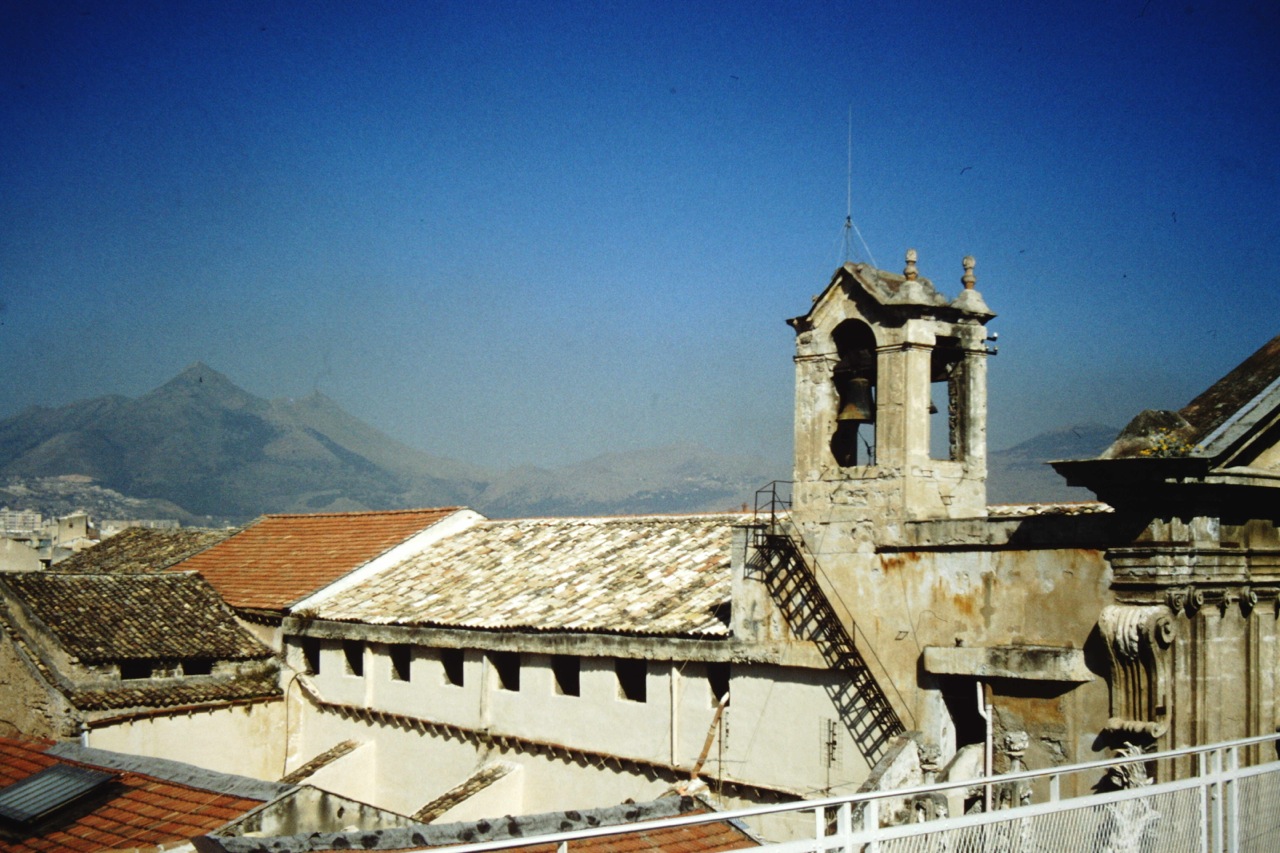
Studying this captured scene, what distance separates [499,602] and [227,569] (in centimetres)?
1218

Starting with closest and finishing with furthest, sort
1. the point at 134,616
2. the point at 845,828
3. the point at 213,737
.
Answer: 1. the point at 845,828
2. the point at 213,737
3. the point at 134,616

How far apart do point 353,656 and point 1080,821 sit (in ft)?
69.1

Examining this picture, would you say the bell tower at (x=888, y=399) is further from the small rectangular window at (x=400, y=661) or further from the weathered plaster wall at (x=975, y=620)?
the small rectangular window at (x=400, y=661)

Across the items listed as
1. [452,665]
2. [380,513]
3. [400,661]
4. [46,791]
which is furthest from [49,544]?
[46,791]

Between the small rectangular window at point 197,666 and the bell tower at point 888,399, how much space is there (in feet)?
53.1

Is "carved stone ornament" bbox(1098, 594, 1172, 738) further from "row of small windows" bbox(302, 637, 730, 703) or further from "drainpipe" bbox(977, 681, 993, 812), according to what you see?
"row of small windows" bbox(302, 637, 730, 703)

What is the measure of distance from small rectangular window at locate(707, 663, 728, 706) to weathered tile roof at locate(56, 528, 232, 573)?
68.5 ft

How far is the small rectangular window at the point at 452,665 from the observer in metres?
24.7

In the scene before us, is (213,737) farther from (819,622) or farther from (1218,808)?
(1218,808)

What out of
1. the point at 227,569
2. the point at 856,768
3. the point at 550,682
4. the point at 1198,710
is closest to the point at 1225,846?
the point at 1198,710

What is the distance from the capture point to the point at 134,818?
15.5 metres

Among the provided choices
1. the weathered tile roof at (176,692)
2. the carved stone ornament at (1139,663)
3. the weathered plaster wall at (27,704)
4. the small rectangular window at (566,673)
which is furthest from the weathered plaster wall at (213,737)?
the carved stone ornament at (1139,663)

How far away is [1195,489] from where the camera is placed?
1369cm

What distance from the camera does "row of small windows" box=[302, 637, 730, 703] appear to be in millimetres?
20250
